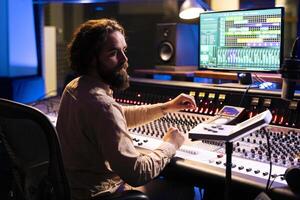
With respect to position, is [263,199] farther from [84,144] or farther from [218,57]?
[218,57]

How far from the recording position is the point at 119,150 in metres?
1.34

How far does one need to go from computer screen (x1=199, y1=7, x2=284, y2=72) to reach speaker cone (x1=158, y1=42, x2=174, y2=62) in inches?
21.0

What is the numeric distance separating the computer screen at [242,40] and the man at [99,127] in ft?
2.41

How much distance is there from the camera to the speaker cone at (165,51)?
2.87 m

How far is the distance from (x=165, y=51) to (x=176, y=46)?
0.10 meters

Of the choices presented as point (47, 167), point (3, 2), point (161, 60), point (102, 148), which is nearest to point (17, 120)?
point (47, 167)

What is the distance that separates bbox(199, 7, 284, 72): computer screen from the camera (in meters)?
2.02

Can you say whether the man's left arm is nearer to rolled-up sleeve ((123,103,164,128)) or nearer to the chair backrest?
rolled-up sleeve ((123,103,164,128))

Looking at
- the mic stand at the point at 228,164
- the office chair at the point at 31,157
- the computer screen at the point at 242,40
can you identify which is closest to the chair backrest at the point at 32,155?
the office chair at the point at 31,157

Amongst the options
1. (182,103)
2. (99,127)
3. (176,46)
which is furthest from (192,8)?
(99,127)

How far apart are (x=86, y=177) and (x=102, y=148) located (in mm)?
186

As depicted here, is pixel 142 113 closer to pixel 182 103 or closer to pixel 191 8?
pixel 182 103

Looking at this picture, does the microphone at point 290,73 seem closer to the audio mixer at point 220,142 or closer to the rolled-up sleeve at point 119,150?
the audio mixer at point 220,142

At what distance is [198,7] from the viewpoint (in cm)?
250
